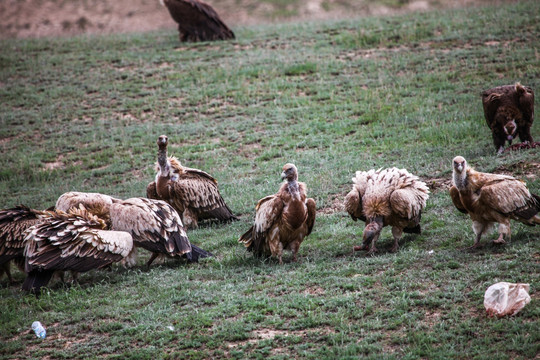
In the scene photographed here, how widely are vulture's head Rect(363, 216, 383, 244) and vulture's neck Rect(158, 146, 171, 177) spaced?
4.48m

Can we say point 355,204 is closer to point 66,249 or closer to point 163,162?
point 163,162

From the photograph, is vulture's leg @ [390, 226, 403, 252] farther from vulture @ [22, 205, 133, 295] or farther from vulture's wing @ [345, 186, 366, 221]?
vulture @ [22, 205, 133, 295]

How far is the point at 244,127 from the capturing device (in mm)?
18516

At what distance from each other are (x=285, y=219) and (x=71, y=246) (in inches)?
124

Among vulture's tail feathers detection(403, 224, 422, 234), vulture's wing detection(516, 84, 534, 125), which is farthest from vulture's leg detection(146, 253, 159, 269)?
vulture's wing detection(516, 84, 534, 125)

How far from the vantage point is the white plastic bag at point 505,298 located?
7180mm

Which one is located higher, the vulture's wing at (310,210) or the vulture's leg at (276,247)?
the vulture's wing at (310,210)

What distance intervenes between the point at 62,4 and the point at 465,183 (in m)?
35.8

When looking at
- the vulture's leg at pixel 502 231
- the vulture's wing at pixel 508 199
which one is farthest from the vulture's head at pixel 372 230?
the vulture's leg at pixel 502 231

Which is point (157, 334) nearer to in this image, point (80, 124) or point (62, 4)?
point (80, 124)

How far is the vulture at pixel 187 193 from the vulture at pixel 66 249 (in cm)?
275

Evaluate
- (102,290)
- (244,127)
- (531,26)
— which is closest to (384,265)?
(102,290)

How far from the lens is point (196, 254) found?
34.4 feet

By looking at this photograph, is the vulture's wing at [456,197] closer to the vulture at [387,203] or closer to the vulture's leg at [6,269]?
the vulture at [387,203]
